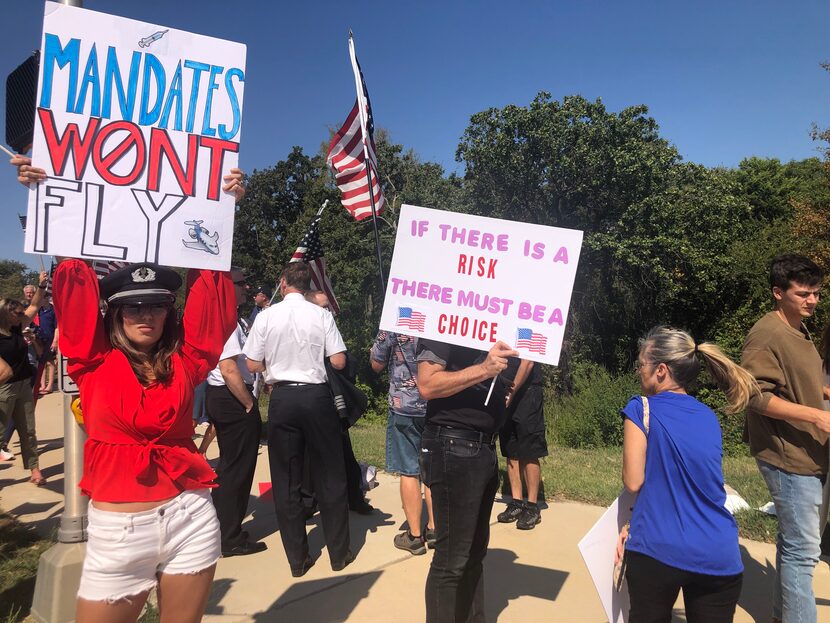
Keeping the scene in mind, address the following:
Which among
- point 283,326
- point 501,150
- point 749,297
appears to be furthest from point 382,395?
point 283,326

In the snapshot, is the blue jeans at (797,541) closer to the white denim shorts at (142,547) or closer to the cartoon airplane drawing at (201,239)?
the white denim shorts at (142,547)

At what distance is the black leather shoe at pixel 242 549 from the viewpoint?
440cm

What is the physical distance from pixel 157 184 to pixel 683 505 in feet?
8.46

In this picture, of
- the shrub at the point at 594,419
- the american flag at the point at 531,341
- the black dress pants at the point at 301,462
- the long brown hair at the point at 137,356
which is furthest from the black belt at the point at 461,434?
the shrub at the point at 594,419

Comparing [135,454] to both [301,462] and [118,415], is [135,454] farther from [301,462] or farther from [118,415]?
[301,462]

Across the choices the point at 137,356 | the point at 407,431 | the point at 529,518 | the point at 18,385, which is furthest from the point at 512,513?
the point at 18,385

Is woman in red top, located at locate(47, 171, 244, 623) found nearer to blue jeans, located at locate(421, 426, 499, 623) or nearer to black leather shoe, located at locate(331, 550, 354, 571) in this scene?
blue jeans, located at locate(421, 426, 499, 623)

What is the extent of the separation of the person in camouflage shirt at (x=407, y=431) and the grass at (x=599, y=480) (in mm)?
1740

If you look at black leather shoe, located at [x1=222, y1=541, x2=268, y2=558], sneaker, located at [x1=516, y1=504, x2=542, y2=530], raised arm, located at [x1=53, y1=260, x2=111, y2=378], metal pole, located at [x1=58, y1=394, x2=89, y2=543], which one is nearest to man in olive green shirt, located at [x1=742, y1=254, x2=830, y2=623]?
sneaker, located at [x1=516, y1=504, x2=542, y2=530]

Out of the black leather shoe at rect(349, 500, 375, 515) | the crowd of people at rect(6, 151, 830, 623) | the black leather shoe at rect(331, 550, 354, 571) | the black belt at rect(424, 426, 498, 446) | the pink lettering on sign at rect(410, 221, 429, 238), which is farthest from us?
the black leather shoe at rect(349, 500, 375, 515)

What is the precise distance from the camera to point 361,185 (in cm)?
732

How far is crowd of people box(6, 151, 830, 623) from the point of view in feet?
7.03

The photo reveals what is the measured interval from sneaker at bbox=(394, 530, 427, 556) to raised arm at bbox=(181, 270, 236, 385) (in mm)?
2515

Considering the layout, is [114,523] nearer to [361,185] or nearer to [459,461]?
[459,461]
